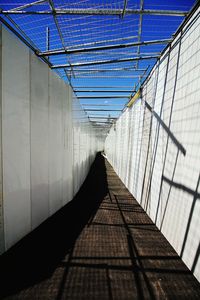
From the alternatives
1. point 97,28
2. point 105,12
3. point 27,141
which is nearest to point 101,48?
point 97,28

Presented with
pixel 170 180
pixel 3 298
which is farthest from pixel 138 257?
pixel 3 298

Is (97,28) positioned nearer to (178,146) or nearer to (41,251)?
(178,146)

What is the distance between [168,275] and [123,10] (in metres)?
3.62

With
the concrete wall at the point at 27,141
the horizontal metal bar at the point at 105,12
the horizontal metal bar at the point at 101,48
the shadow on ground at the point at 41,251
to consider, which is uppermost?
the horizontal metal bar at the point at 105,12

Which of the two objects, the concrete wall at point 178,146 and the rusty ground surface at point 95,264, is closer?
the rusty ground surface at point 95,264

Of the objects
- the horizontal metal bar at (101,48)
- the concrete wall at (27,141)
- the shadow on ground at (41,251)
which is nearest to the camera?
the shadow on ground at (41,251)

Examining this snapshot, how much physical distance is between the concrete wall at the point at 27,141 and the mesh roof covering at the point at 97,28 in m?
0.41

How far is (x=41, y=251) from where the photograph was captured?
254cm

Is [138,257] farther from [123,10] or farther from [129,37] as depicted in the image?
[129,37]

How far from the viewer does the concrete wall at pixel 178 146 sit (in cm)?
223

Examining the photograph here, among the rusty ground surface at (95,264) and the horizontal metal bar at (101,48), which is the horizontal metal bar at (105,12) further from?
the rusty ground surface at (95,264)

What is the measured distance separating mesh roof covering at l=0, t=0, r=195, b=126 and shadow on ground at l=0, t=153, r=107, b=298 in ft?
10.7

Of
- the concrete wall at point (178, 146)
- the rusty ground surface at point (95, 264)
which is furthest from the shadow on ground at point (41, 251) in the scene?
the concrete wall at point (178, 146)

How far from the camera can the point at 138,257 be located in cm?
244
